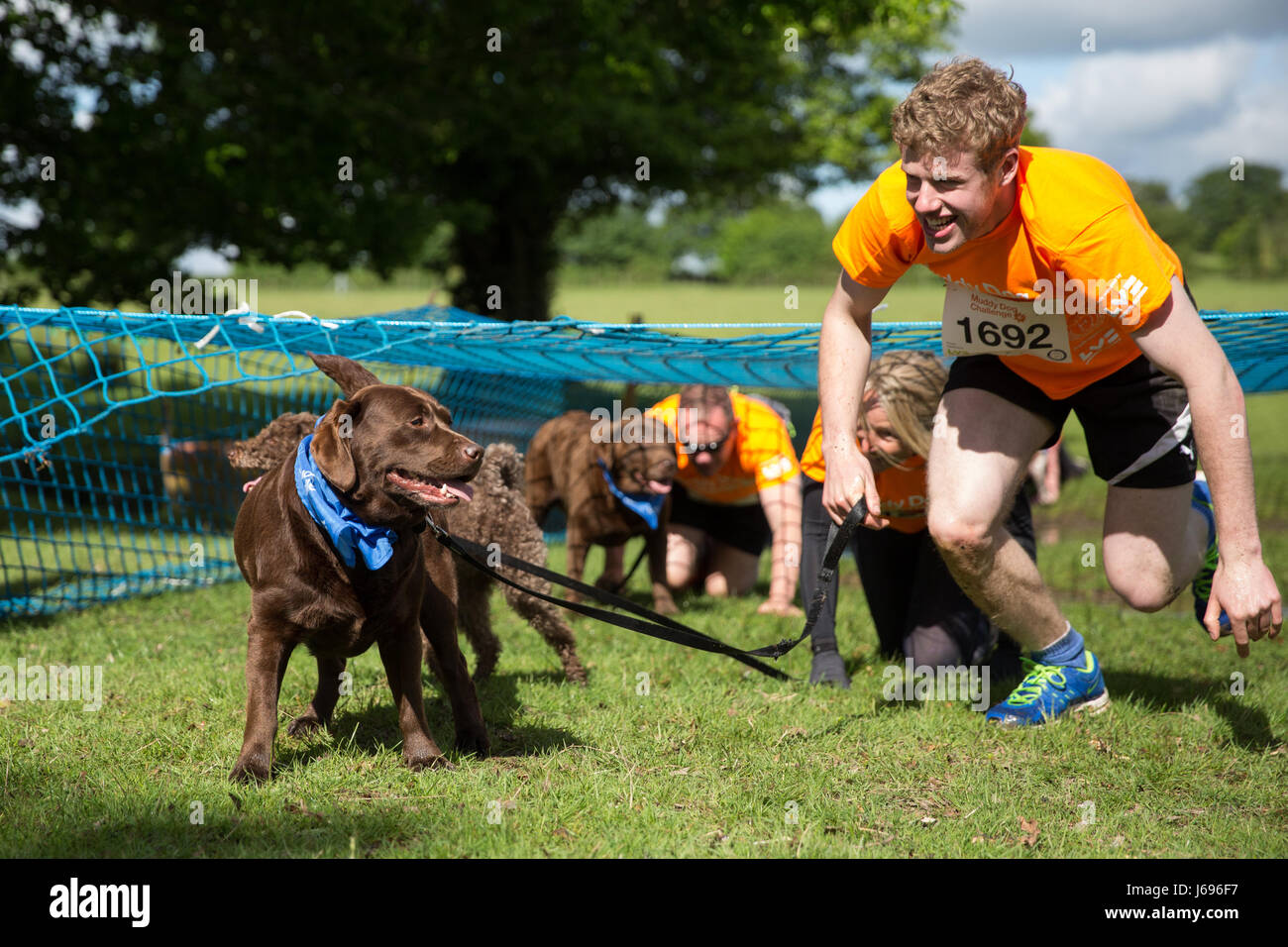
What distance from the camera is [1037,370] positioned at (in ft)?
13.4

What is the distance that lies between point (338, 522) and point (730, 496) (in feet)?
15.4

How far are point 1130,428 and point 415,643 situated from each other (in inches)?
110

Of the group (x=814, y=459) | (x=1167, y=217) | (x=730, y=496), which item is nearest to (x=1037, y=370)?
(x=814, y=459)

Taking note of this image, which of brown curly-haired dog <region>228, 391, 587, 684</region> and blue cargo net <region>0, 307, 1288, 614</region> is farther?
brown curly-haired dog <region>228, 391, 587, 684</region>

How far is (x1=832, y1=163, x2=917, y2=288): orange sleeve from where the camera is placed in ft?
12.5

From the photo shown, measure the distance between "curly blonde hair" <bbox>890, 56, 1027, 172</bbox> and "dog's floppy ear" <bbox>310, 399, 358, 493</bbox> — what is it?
1978mm

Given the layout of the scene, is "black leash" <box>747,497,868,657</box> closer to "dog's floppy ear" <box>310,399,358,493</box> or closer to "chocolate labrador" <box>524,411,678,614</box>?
"dog's floppy ear" <box>310,399,358,493</box>

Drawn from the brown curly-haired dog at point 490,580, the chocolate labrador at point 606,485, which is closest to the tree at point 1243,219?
the chocolate labrador at point 606,485

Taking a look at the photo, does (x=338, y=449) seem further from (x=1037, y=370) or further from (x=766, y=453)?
(x=766, y=453)

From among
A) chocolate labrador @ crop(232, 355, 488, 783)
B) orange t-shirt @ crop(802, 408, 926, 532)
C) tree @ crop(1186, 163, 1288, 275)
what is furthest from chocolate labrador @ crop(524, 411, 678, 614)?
tree @ crop(1186, 163, 1288, 275)

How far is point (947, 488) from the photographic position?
4191 mm

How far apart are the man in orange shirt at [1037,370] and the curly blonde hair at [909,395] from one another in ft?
2.25

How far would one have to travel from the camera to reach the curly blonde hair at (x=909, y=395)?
5055 mm

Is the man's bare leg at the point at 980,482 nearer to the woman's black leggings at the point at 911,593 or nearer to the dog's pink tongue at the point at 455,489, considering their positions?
the woman's black leggings at the point at 911,593
